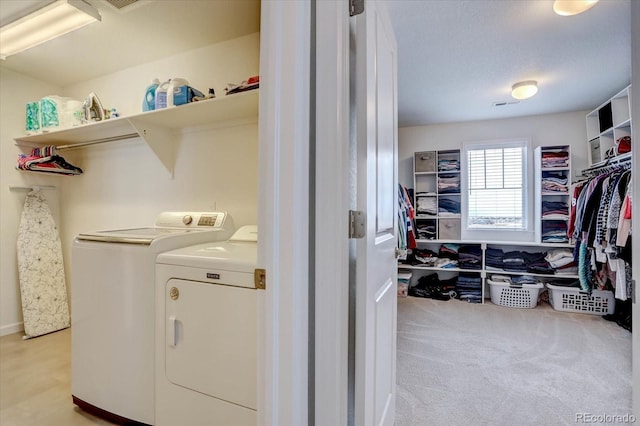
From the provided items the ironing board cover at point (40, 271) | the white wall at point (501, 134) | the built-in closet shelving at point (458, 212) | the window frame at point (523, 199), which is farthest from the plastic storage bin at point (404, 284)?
the ironing board cover at point (40, 271)

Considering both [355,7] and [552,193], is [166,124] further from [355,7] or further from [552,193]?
[552,193]

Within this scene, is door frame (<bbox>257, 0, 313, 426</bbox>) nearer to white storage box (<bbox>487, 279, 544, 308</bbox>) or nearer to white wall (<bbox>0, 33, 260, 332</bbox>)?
white wall (<bbox>0, 33, 260, 332</bbox>)

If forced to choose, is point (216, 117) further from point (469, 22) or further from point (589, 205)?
point (589, 205)

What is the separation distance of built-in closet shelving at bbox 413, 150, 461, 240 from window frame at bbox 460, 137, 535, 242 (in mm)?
103

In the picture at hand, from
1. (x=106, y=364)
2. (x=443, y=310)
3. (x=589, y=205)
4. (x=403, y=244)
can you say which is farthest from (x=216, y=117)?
(x=589, y=205)

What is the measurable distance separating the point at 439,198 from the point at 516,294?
1.45 m

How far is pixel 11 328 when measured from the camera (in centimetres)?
266

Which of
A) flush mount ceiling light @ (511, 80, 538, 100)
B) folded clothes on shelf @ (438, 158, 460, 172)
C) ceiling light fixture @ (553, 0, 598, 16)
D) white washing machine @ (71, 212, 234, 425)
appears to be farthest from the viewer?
folded clothes on shelf @ (438, 158, 460, 172)

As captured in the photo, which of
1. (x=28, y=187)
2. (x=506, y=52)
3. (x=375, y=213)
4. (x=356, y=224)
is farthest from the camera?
(x=28, y=187)

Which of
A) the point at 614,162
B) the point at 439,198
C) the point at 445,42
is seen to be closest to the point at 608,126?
the point at 614,162

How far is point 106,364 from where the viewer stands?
1.52 metres

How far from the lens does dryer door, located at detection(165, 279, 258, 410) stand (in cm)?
118

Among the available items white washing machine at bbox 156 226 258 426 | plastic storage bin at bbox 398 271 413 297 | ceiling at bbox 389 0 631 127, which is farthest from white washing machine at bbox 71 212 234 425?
plastic storage bin at bbox 398 271 413 297

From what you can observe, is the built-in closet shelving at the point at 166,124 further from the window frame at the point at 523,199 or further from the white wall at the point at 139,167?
the window frame at the point at 523,199
